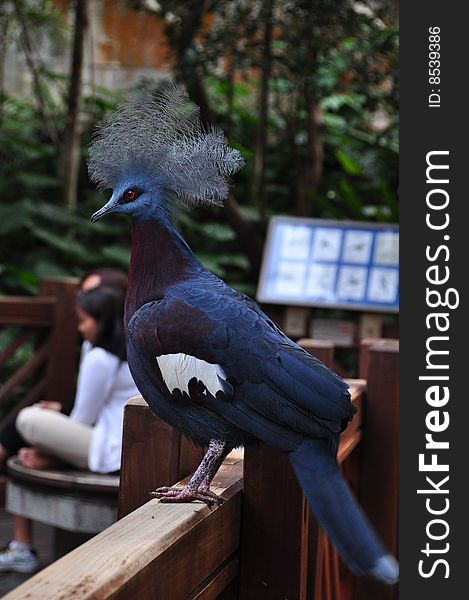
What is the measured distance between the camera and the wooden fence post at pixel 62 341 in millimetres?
4766

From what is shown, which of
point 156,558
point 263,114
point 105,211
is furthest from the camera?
point 263,114

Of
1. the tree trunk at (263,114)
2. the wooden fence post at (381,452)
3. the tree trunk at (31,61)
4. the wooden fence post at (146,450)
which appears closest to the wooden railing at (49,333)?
the tree trunk at (263,114)

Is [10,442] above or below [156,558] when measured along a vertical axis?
below

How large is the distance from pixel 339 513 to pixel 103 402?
8.11ft

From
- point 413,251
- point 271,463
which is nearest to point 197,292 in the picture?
point 271,463

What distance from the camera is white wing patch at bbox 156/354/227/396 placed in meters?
1.46

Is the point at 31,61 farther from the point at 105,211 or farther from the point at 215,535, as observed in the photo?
the point at 215,535

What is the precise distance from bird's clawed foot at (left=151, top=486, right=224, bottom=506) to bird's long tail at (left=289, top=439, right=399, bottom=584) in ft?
0.54

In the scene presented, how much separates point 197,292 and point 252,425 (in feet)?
0.82

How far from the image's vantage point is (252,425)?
1450 mm

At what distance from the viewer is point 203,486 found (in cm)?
150

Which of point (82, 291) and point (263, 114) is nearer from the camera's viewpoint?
point (82, 291)

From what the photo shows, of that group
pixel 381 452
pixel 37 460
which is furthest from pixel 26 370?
pixel 381 452

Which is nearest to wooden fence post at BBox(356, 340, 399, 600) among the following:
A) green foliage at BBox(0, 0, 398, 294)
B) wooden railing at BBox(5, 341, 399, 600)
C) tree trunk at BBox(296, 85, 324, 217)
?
wooden railing at BBox(5, 341, 399, 600)
